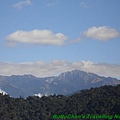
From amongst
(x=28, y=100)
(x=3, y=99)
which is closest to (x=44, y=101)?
(x=28, y=100)

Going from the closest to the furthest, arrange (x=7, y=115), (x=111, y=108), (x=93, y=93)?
(x=111, y=108), (x=7, y=115), (x=93, y=93)

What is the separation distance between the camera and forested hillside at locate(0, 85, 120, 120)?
111062 millimetres

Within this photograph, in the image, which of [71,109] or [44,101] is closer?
[71,109]

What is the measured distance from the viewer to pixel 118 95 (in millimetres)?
127062

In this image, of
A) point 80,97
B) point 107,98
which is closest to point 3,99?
point 80,97

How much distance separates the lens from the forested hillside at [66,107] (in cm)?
11106

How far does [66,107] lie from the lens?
408ft

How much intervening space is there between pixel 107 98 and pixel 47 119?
942 inches

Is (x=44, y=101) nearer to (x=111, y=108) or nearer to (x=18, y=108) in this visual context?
(x=18, y=108)

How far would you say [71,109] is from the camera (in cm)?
11781

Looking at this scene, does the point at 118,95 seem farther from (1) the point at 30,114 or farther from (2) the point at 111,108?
(1) the point at 30,114

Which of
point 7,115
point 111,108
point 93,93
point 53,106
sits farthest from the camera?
point 93,93

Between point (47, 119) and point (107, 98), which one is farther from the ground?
point (107, 98)

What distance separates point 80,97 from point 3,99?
33128 mm
